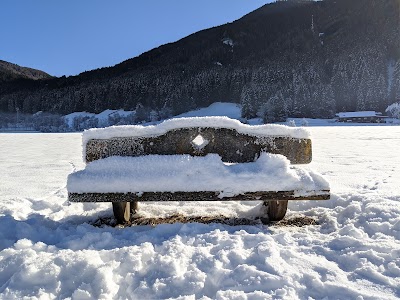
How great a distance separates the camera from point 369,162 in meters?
7.88

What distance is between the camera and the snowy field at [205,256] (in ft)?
7.09

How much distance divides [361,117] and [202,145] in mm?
71962

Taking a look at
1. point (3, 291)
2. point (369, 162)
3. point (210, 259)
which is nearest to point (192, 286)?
point (210, 259)

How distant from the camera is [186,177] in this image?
10.4 feet

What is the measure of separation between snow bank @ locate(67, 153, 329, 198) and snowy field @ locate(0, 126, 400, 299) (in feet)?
1.23

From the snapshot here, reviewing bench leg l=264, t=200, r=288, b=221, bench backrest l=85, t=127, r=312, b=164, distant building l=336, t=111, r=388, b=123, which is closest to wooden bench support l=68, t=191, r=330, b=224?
bench leg l=264, t=200, r=288, b=221

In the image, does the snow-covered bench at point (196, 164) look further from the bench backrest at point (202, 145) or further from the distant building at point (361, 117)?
the distant building at point (361, 117)

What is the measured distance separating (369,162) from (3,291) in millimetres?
7626

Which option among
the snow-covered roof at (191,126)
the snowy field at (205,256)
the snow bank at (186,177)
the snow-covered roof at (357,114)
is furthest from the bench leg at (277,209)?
the snow-covered roof at (357,114)

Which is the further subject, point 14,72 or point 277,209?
point 14,72

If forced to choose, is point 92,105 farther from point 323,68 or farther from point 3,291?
point 3,291

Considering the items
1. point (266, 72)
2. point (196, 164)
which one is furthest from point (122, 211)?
point (266, 72)

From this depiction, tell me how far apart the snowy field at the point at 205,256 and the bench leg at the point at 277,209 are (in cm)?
22

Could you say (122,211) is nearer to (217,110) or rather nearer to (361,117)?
(361,117)
